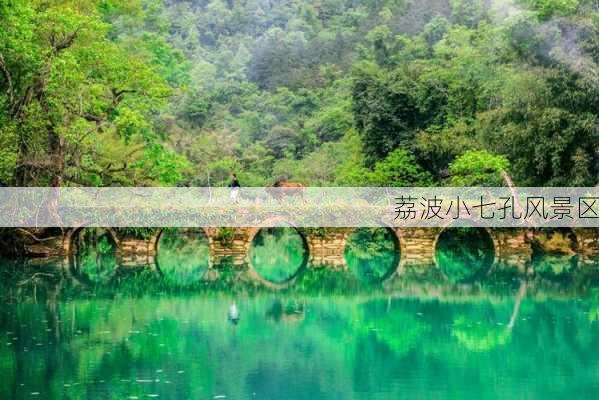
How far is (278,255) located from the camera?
3294cm

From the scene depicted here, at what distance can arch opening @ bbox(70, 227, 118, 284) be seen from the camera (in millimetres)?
23969

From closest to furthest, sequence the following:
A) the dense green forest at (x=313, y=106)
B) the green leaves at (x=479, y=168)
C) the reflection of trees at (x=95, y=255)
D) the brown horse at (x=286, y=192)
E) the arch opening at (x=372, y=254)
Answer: the dense green forest at (x=313, y=106)
the reflection of trees at (x=95, y=255)
the arch opening at (x=372, y=254)
the green leaves at (x=479, y=168)
the brown horse at (x=286, y=192)

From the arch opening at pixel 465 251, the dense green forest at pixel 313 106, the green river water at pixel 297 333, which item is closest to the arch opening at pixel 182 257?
the green river water at pixel 297 333

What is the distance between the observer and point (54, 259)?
25.5m

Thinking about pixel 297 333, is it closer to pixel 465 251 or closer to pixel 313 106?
pixel 465 251

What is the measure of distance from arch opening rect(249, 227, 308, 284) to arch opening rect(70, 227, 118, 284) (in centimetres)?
399

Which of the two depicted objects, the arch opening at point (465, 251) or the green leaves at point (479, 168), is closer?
the arch opening at point (465, 251)

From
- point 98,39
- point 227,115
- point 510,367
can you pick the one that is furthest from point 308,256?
point 227,115

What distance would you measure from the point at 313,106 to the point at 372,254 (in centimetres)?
1666

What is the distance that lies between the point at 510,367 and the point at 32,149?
14890mm

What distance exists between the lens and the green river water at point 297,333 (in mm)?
11430

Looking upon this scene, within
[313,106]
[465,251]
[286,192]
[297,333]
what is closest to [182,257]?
[286,192]

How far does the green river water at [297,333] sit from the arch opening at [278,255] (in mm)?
431

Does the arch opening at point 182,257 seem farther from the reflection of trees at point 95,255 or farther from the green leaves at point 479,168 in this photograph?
the green leaves at point 479,168
